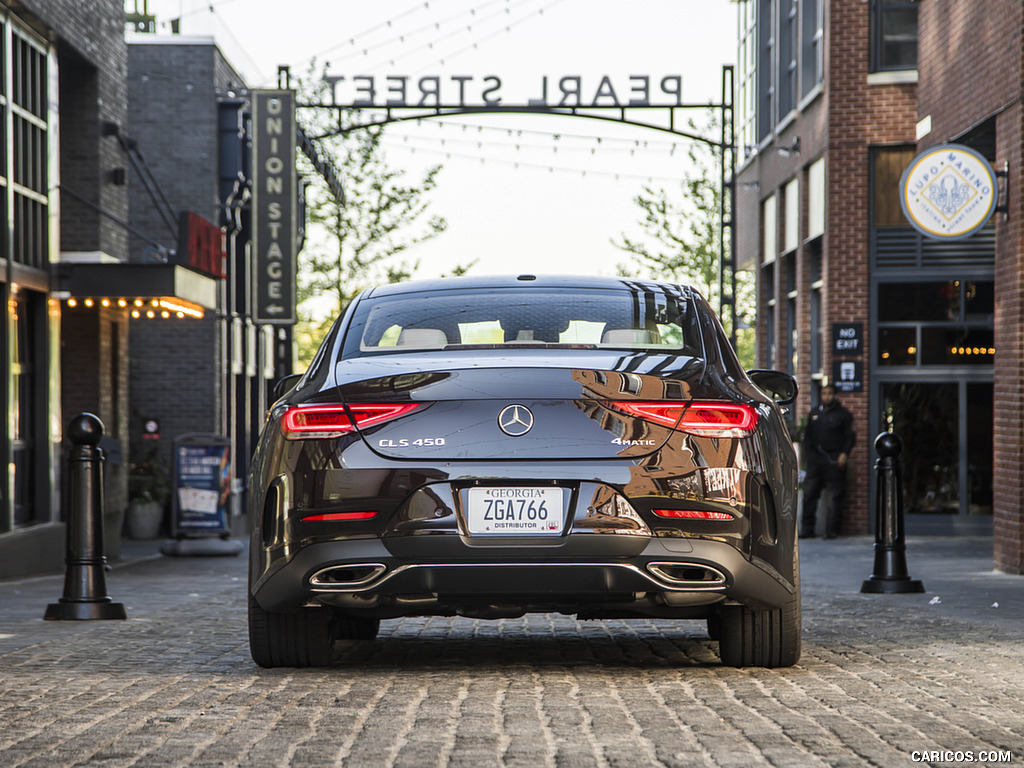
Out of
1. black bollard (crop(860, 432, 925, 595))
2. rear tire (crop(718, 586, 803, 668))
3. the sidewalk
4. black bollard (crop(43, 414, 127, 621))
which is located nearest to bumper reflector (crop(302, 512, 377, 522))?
rear tire (crop(718, 586, 803, 668))

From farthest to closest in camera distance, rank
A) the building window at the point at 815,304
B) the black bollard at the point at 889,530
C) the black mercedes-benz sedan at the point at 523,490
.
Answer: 1. the building window at the point at 815,304
2. the black bollard at the point at 889,530
3. the black mercedes-benz sedan at the point at 523,490

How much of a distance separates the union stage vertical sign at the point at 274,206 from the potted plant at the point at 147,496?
11.7ft

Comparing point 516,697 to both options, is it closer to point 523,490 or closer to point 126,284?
point 523,490

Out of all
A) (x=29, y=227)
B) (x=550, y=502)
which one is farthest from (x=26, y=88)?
(x=550, y=502)

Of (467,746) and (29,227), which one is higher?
(29,227)

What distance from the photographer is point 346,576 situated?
5758mm

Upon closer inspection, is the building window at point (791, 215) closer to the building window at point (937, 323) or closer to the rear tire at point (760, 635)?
the building window at point (937, 323)

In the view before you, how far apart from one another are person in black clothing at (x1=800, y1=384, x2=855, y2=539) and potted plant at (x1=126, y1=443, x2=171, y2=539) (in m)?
10.4

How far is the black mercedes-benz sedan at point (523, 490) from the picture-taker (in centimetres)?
561

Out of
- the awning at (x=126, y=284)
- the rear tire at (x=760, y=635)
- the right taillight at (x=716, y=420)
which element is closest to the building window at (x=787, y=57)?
the awning at (x=126, y=284)

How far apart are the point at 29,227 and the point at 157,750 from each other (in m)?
13.2

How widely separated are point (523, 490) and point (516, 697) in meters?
0.72

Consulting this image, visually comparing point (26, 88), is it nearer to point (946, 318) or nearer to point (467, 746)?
point (946, 318)

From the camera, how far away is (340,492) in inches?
224
